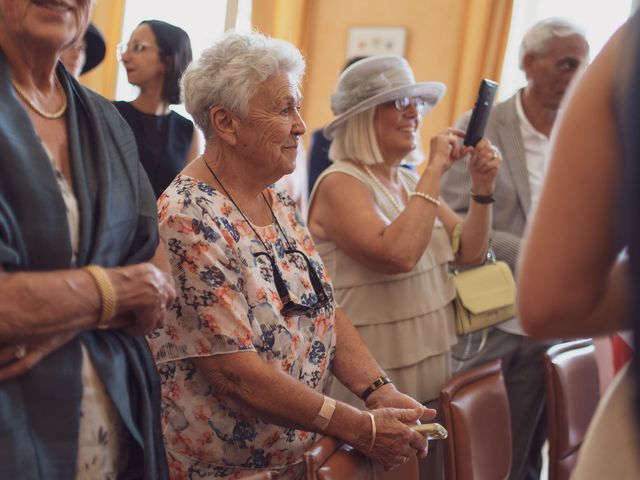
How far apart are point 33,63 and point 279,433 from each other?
0.90 meters

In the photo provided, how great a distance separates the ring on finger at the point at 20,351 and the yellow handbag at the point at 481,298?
1580 mm

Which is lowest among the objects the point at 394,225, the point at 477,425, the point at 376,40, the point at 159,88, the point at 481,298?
the point at 477,425

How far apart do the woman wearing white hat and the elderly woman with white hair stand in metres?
0.40

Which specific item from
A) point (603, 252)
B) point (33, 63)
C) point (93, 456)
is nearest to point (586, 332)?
point (603, 252)

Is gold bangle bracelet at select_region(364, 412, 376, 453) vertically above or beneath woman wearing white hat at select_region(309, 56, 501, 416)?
beneath

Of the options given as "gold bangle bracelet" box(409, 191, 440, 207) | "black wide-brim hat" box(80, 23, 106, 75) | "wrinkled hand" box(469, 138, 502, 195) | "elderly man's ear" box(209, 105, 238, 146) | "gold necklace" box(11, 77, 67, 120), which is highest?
"black wide-brim hat" box(80, 23, 106, 75)

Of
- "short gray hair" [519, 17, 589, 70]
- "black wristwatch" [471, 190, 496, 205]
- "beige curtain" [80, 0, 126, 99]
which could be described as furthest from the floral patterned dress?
"beige curtain" [80, 0, 126, 99]

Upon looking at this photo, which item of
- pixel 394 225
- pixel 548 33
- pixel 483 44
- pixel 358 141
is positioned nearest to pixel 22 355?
pixel 394 225

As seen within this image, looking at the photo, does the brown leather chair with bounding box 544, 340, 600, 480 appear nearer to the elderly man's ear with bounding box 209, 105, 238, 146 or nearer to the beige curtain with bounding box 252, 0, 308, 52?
the elderly man's ear with bounding box 209, 105, 238, 146

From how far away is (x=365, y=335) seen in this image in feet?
7.84

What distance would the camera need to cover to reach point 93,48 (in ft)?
8.94

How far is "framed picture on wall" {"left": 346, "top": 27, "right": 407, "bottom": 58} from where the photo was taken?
5457 mm

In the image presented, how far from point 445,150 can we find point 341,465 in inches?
53.5

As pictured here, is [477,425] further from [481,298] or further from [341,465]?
[481,298]
